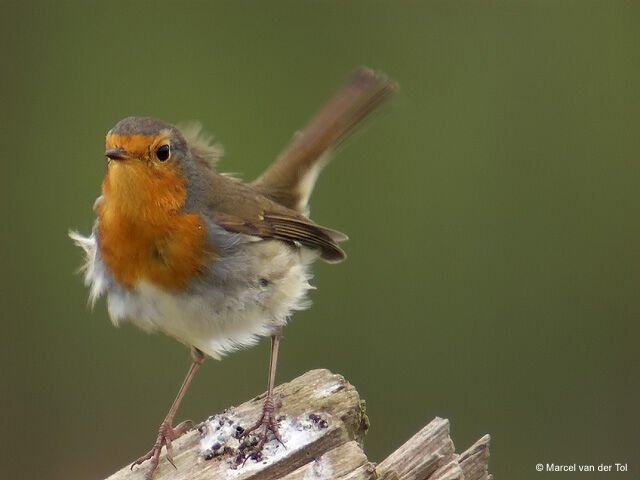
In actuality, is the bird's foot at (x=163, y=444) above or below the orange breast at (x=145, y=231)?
below

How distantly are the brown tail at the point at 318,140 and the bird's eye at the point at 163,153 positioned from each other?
2.93 ft

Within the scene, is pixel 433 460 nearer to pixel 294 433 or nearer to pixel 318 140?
pixel 294 433

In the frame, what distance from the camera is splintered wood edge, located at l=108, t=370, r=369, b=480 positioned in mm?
3840

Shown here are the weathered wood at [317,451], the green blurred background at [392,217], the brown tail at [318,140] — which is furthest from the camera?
the green blurred background at [392,217]

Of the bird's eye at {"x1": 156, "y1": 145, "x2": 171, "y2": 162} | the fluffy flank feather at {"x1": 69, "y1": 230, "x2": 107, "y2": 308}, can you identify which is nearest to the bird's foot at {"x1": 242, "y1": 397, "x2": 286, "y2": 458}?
the fluffy flank feather at {"x1": 69, "y1": 230, "x2": 107, "y2": 308}

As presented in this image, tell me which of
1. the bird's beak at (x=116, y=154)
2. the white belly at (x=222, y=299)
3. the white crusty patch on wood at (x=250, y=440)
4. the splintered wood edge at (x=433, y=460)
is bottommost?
the splintered wood edge at (x=433, y=460)

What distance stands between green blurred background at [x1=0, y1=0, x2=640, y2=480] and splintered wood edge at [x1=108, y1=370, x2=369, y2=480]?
7.26ft

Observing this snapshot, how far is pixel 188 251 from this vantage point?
14.3 ft

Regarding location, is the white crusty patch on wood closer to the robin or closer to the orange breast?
the robin

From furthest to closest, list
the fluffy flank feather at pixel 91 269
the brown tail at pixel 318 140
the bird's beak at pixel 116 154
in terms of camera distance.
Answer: the brown tail at pixel 318 140 → the fluffy flank feather at pixel 91 269 → the bird's beak at pixel 116 154

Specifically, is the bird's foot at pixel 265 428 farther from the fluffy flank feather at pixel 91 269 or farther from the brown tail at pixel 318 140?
the brown tail at pixel 318 140

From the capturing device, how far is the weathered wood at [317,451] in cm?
378

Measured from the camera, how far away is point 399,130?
287 inches

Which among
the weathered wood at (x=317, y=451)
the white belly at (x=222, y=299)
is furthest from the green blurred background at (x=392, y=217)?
the weathered wood at (x=317, y=451)
